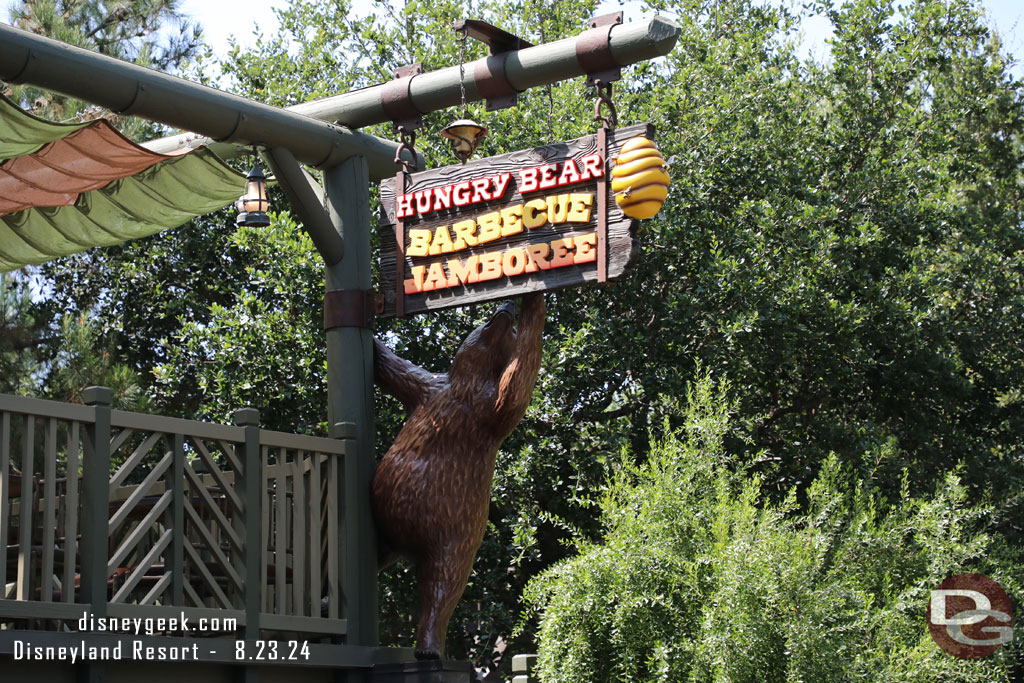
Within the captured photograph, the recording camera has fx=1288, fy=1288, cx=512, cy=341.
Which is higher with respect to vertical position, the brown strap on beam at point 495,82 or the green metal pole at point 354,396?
the brown strap on beam at point 495,82

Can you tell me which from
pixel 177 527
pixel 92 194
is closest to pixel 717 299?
pixel 92 194

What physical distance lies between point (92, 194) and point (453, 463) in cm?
263

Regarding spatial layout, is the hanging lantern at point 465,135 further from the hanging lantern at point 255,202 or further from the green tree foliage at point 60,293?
the green tree foliage at point 60,293

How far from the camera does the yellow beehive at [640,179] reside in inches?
243

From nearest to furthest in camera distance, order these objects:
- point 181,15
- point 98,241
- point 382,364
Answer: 1. point 382,364
2. point 98,241
3. point 181,15

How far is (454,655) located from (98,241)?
23.7 feet

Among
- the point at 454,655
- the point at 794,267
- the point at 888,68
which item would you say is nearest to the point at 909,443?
the point at 794,267

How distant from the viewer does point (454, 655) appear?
45.1 ft

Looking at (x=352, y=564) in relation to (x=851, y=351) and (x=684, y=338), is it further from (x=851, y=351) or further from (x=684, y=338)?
(x=851, y=351)

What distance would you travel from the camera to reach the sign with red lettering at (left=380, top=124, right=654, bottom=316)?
6.43m

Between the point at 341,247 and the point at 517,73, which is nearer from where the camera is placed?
the point at 517,73

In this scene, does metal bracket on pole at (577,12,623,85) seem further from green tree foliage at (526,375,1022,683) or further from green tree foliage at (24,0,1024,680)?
green tree foliage at (24,0,1024,680)

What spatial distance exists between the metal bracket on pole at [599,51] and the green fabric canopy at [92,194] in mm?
2074

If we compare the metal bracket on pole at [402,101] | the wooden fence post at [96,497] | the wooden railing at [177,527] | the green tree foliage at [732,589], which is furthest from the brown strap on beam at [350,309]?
Result: the green tree foliage at [732,589]
